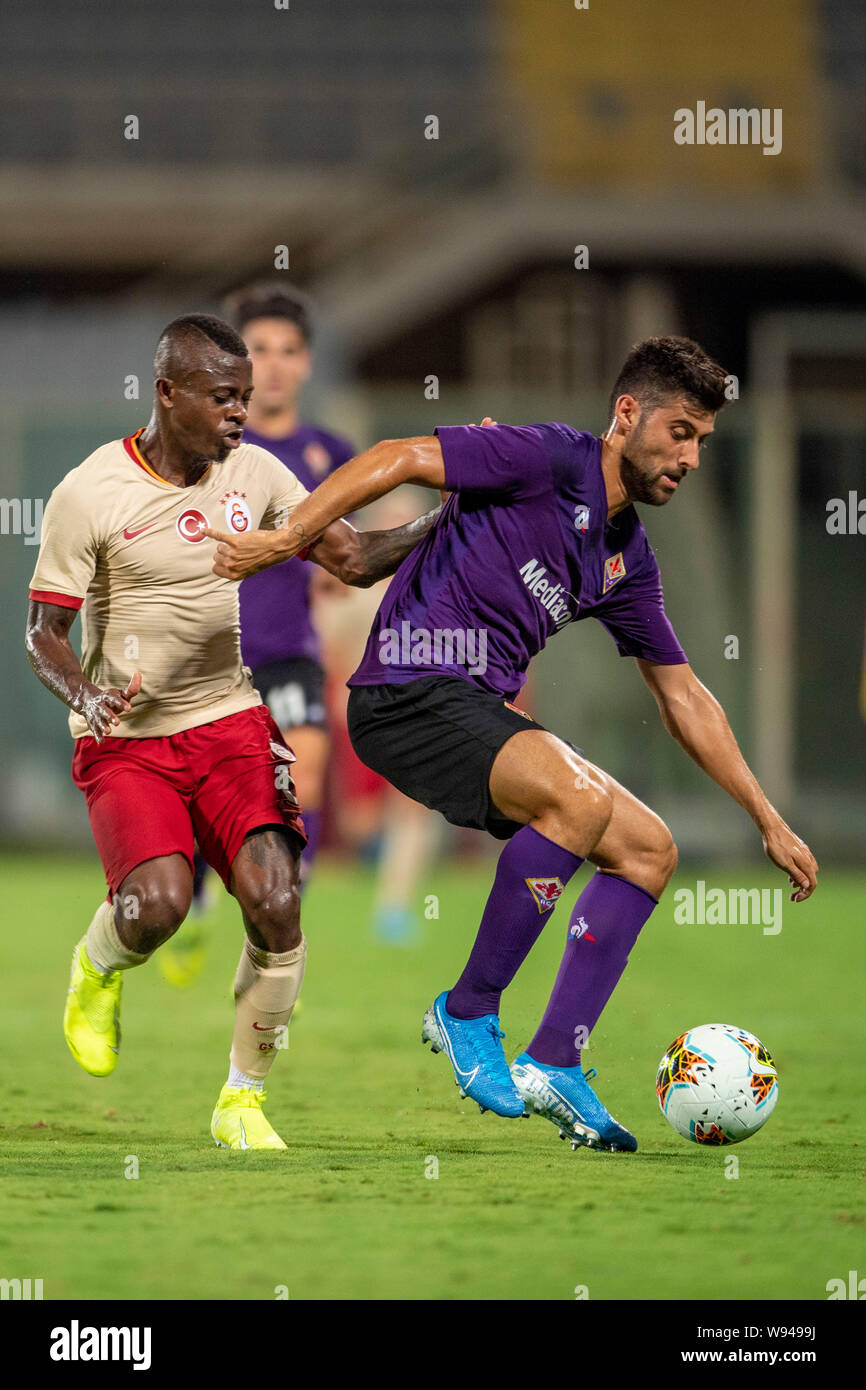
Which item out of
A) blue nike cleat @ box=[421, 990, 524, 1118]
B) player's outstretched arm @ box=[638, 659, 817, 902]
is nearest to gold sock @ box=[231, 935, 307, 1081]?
blue nike cleat @ box=[421, 990, 524, 1118]

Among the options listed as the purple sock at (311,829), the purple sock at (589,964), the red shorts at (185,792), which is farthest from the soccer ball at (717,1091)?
the purple sock at (311,829)

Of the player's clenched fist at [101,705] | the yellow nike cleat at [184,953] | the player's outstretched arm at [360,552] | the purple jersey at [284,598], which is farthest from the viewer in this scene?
the yellow nike cleat at [184,953]

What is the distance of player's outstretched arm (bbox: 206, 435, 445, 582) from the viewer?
455cm

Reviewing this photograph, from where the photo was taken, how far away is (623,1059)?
18.1ft

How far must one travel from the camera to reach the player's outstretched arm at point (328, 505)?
14.9ft

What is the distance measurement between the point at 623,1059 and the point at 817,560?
10.5 meters

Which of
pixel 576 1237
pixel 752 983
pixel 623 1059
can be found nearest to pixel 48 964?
pixel 752 983

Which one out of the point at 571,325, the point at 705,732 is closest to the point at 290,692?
the point at 705,732

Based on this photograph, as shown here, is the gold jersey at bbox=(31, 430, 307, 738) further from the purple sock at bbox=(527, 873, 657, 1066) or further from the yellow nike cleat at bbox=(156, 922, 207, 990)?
the yellow nike cleat at bbox=(156, 922, 207, 990)

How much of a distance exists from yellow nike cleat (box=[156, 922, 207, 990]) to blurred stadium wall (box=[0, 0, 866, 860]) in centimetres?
765

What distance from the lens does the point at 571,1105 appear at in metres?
4.71

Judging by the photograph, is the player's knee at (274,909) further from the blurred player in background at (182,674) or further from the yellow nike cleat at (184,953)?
the yellow nike cleat at (184,953)

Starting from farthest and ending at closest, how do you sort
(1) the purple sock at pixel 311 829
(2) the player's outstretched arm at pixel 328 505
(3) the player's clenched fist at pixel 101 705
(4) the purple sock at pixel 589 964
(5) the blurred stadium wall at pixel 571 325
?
(5) the blurred stadium wall at pixel 571 325, (1) the purple sock at pixel 311 829, (4) the purple sock at pixel 589 964, (2) the player's outstretched arm at pixel 328 505, (3) the player's clenched fist at pixel 101 705

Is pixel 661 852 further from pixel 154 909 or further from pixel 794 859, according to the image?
pixel 154 909
